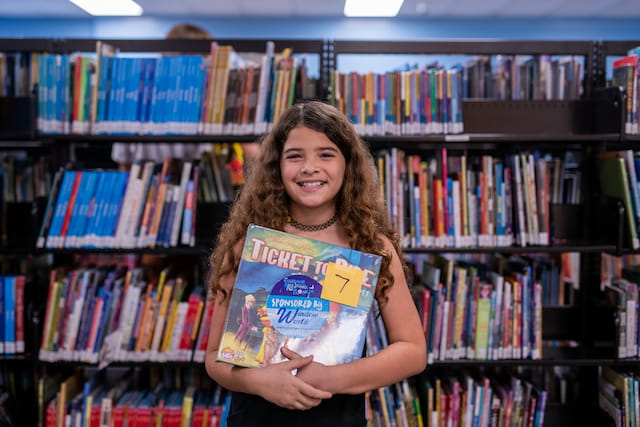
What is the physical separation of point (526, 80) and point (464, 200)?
3.09 feet

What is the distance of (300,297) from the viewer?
3.64ft

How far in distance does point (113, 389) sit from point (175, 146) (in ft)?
3.95

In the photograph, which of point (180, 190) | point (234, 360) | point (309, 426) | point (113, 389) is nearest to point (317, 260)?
point (234, 360)

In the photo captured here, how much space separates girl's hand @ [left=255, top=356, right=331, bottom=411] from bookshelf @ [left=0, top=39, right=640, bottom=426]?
45.5 inches

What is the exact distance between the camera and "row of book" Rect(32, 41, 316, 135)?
214 cm

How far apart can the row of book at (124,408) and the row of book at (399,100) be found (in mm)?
1312

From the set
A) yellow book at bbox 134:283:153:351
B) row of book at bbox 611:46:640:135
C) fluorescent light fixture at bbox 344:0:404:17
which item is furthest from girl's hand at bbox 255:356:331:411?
fluorescent light fixture at bbox 344:0:404:17

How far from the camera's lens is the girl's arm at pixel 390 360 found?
1.08 m

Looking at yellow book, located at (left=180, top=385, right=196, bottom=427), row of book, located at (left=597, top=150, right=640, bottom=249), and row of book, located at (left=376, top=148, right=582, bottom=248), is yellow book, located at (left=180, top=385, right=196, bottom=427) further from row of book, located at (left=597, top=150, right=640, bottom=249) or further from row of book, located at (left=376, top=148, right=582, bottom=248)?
row of book, located at (left=597, top=150, right=640, bottom=249)

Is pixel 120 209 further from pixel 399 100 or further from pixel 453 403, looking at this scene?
pixel 453 403

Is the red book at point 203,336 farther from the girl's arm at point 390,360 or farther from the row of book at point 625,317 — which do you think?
the row of book at point 625,317

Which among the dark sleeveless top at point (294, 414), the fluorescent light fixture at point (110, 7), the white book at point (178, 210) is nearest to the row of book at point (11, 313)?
the white book at point (178, 210)

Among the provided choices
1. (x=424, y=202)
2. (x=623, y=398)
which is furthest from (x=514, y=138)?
(x=623, y=398)

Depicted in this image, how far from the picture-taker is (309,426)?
1200mm
